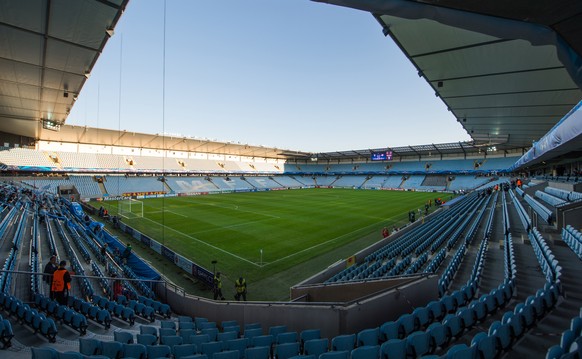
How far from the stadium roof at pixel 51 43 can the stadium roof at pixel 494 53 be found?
22.5 feet

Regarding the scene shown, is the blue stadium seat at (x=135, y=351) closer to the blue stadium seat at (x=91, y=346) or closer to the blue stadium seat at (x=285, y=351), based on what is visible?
the blue stadium seat at (x=91, y=346)

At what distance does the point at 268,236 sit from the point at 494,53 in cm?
1695

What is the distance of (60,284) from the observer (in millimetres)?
7504

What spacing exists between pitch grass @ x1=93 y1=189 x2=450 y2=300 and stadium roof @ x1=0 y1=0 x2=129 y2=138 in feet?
25.8

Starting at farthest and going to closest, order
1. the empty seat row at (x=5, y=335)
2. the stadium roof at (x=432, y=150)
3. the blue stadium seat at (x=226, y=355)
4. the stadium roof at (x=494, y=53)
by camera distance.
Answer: the stadium roof at (x=432, y=150), the empty seat row at (x=5, y=335), the blue stadium seat at (x=226, y=355), the stadium roof at (x=494, y=53)

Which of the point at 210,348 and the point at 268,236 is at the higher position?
the point at 210,348

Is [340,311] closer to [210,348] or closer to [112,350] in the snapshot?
[210,348]

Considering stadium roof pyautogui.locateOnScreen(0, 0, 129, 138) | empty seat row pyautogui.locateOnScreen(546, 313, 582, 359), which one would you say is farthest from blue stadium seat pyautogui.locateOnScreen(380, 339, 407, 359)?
stadium roof pyautogui.locateOnScreen(0, 0, 129, 138)

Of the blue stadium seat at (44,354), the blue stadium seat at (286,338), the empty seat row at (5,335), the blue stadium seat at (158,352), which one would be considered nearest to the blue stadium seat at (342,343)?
the blue stadium seat at (286,338)

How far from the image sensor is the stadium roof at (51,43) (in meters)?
6.68

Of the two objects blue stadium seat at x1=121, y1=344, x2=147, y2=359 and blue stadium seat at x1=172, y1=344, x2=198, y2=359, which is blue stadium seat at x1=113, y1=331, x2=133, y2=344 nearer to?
blue stadium seat at x1=121, y1=344, x2=147, y2=359

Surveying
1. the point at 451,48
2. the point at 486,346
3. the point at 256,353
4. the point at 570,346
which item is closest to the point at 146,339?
the point at 256,353

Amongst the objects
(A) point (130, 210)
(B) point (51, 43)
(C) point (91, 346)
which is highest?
(B) point (51, 43)

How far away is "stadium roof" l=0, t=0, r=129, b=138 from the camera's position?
6682 millimetres
